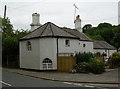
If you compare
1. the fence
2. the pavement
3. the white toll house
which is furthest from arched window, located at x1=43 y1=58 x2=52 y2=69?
the pavement

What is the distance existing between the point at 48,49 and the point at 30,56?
2853mm

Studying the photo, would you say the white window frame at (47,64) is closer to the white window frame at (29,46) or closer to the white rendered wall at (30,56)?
the white rendered wall at (30,56)

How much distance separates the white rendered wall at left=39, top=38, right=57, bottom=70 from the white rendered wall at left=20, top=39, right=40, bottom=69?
0.60m

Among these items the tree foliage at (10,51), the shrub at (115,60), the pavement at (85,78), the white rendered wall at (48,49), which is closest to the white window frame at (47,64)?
the white rendered wall at (48,49)

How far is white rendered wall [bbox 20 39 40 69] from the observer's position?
63.9 ft

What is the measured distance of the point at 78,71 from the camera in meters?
17.6

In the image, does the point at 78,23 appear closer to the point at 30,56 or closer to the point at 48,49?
the point at 48,49

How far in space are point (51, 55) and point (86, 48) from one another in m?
9.07

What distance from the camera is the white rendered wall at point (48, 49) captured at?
1889 centimetres

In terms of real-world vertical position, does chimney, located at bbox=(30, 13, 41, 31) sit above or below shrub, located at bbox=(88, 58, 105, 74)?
above

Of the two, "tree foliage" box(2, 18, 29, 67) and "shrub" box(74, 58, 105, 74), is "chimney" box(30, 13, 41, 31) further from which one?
"shrub" box(74, 58, 105, 74)

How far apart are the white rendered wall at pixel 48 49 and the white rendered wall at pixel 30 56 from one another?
0.60 metres

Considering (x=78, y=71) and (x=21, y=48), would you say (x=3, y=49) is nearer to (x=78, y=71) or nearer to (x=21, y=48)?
(x=21, y=48)

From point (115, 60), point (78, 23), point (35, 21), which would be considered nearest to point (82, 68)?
point (115, 60)
